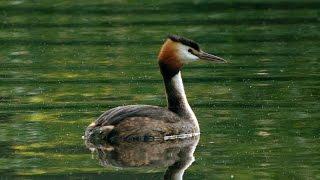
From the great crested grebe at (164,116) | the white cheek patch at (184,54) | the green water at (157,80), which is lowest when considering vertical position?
the green water at (157,80)

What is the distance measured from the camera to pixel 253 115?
16203 mm

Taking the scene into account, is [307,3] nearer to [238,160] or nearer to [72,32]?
[72,32]

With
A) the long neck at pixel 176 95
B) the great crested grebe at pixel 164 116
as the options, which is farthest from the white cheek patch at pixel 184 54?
the long neck at pixel 176 95

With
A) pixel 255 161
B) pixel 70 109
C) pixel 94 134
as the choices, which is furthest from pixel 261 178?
pixel 70 109

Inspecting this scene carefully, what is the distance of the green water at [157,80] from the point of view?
14.0 m

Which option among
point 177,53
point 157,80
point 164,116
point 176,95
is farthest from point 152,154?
point 157,80

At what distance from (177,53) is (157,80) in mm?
2621

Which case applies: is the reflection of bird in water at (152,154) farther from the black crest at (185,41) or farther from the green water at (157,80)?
the black crest at (185,41)

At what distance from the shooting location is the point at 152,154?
14.5 meters

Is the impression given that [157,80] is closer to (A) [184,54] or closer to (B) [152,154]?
(A) [184,54]

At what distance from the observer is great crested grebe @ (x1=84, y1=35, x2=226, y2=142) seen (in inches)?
595

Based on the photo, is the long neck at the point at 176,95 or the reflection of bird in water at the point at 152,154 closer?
the reflection of bird in water at the point at 152,154

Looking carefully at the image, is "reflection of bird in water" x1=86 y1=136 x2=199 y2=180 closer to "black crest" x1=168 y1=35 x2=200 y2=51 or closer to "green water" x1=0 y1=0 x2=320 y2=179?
"green water" x1=0 y1=0 x2=320 y2=179

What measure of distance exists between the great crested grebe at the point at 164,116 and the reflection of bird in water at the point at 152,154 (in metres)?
0.12
